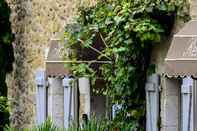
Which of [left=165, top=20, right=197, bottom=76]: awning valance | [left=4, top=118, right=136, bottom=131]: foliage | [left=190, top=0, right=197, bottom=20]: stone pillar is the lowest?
[left=4, top=118, right=136, bottom=131]: foliage

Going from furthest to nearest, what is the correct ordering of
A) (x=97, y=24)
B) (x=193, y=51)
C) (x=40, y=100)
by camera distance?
(x=40, y=100) < (x=97, y=24) < (x=193, y=51)

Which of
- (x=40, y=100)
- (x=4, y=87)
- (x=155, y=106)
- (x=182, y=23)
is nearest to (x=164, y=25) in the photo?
(x=182, y=23)

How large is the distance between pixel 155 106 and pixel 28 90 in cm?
430

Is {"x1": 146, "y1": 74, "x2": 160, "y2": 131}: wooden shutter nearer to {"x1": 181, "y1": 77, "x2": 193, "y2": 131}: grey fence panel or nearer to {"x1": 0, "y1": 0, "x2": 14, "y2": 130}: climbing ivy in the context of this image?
{"x1": 181, "y1": 77, "x2": 193, "y2": 131}: grey fence panel

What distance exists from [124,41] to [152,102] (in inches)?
39.5

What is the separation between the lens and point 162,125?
11.3m

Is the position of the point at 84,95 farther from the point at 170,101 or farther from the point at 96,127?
the point at 170,101

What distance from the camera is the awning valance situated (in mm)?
9523

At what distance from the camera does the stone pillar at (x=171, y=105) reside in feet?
36.4

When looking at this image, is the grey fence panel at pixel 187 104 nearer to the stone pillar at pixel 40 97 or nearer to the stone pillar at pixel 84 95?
the stone pillar at pixel 84 95

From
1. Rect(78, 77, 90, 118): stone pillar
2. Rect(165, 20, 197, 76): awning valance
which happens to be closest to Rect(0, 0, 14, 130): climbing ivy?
Rect(78, 77, 90, 118): stone pillar

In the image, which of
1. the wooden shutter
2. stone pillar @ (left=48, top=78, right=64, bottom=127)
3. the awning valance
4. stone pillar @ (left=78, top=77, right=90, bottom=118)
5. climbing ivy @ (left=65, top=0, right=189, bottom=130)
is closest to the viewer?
the awning valance

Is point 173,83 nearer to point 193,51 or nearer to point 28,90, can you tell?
point 193,51

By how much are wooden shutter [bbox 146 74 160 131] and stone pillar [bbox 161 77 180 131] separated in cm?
21
